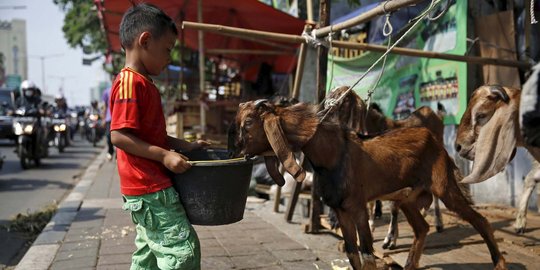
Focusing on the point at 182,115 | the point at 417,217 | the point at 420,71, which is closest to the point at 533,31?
the point at 420,71

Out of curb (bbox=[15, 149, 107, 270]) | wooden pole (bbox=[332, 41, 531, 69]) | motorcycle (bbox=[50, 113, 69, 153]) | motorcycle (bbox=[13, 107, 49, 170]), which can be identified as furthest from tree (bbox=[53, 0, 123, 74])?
wooden pole (bbox=[332, 41, 531, 69])

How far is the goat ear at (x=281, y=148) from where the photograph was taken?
294 cm

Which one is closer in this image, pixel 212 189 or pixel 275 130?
pixel 212 189

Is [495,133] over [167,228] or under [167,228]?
over

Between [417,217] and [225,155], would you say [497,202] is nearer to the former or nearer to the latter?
[417,217]

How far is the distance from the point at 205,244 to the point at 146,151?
105 inches

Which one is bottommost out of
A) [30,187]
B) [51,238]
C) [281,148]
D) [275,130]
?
[30,187]

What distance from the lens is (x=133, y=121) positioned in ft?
7.50

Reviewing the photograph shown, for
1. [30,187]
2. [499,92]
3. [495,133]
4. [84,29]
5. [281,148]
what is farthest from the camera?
[84,29]

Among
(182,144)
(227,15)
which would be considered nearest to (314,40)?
(182,144)

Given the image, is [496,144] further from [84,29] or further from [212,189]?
[84,29]

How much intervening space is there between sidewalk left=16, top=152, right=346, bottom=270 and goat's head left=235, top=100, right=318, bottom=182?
1.48 metres

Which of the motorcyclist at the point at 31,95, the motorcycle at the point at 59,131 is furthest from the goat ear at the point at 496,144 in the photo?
the motorcycle at the point at 59,131

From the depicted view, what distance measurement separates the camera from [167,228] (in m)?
2.36
